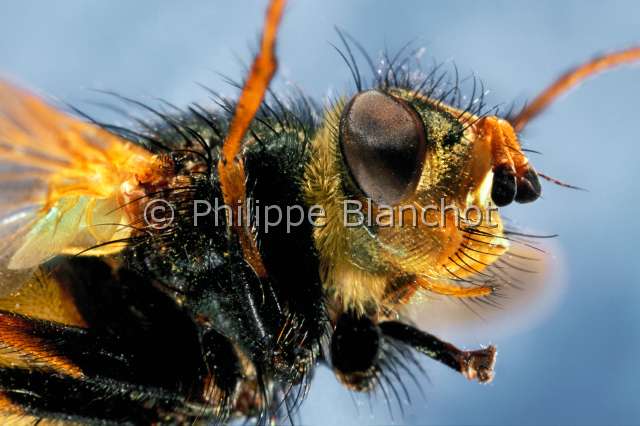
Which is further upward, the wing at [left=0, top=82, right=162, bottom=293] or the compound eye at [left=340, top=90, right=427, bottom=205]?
the compound eye at [left=340, top=90, right=427, bottom=205]

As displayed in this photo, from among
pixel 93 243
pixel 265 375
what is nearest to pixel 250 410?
pixel 265 375

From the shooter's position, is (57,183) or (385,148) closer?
(385,148)

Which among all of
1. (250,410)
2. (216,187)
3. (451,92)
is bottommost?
(250,410)

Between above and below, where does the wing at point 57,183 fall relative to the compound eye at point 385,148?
below

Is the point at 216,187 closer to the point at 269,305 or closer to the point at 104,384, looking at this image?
the point at 269,305
